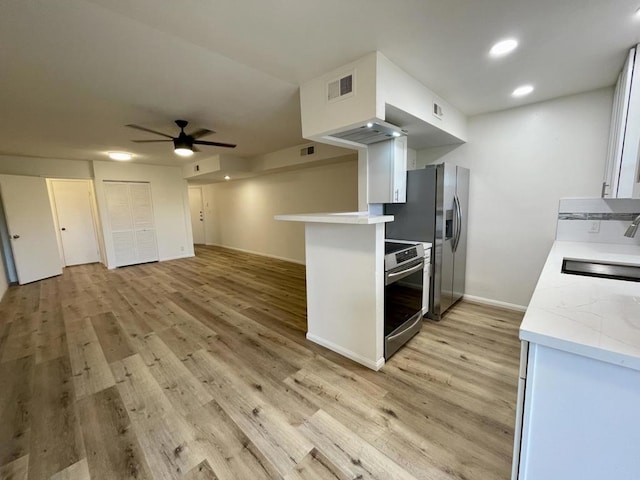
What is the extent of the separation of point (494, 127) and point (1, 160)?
8.47 meters

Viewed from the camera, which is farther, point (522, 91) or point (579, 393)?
point (522, 91)

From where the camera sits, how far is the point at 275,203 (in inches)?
267

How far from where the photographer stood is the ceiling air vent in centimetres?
224

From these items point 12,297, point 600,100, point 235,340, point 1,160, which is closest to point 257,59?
point 235,340

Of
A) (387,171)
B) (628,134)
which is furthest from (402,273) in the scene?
(628,134)

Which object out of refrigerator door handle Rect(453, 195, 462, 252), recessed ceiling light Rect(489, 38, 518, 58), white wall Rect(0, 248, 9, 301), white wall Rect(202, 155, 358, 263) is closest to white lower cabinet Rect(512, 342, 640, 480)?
recessed ceiling light Rect(489, 38, 518, 58)

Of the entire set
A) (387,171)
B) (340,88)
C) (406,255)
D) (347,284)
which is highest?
(340,88)

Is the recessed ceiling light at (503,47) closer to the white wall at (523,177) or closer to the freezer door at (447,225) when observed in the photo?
the freezer door at (447,225)

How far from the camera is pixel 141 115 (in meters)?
3.23

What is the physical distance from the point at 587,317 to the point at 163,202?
7960mm

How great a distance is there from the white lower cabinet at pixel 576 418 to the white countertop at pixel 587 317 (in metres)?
0.06

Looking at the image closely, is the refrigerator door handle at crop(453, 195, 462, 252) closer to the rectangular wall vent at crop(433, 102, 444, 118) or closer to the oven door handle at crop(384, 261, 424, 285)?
the oven door handle at crop(384, 261, 424, 285)

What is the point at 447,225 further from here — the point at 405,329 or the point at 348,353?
the point at 348,353

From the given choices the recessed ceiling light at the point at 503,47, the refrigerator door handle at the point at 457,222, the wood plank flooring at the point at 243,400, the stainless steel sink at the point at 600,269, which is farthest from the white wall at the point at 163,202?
the stainless steel sink at the point at 600,269
